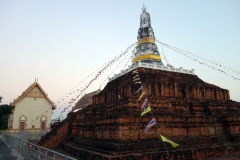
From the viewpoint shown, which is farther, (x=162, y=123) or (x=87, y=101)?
(x=87, y=101)

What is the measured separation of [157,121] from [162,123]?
44cm

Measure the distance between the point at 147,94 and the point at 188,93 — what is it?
16.8ft

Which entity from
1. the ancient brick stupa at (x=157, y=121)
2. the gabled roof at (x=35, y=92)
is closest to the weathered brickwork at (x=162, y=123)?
the ancient brick stupa at (x=157, y=121)


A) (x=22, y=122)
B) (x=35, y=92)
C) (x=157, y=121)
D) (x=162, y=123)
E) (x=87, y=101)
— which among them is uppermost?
(x=35, y=92)

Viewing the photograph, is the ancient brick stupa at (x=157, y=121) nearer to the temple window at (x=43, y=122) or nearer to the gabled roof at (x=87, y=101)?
the gabled roof at (x=87, y=101)

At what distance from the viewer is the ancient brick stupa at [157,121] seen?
1258 cm

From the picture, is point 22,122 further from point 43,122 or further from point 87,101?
point 87,101

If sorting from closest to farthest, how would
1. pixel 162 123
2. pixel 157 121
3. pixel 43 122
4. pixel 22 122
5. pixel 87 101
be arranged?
pixel 157 121 → pixel 162 123 → pixel 87 101 → pixel 22 122 → pixel 43 122

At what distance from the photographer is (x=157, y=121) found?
14062 millimetres

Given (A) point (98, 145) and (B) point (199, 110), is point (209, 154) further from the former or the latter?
(A) point (98, 145)

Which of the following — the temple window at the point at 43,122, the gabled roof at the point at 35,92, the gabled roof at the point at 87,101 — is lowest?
the temple window at the point at 43,122

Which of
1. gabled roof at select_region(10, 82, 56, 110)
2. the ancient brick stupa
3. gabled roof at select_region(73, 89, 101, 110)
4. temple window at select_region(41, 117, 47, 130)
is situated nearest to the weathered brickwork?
the ancient brick stupa

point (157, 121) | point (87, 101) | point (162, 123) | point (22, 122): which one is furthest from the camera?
point (22, 122)

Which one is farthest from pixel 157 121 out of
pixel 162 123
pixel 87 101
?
pixel 87 101
